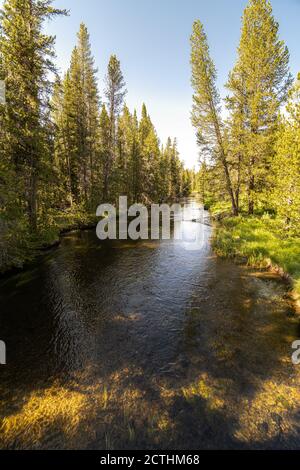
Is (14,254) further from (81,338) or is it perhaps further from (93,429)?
(93,429)

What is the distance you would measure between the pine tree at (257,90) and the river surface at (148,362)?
47.0 feet

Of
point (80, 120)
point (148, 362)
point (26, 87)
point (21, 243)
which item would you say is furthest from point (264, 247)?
point (80, 120)

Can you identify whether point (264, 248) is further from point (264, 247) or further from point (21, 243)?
point (21, 243)

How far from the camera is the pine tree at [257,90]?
799 inches

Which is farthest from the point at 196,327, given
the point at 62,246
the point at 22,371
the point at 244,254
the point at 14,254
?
the point at 62,246

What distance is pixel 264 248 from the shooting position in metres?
14.5

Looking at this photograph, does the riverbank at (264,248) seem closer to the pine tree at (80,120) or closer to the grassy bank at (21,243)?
the grassy bank at (21,243)

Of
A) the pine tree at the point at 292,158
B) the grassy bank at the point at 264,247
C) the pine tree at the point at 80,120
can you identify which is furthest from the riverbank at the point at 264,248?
the pine tree at the point at 80,120

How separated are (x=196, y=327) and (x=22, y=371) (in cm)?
560

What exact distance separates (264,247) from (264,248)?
10 centimetres

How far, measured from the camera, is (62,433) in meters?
4.53

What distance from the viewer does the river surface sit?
4.59m

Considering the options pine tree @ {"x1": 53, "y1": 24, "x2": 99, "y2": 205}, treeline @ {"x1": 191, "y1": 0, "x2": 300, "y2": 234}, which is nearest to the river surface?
treeline @ {"x1": 191, "y1": 0, "x2": 300, "y2": 234}
